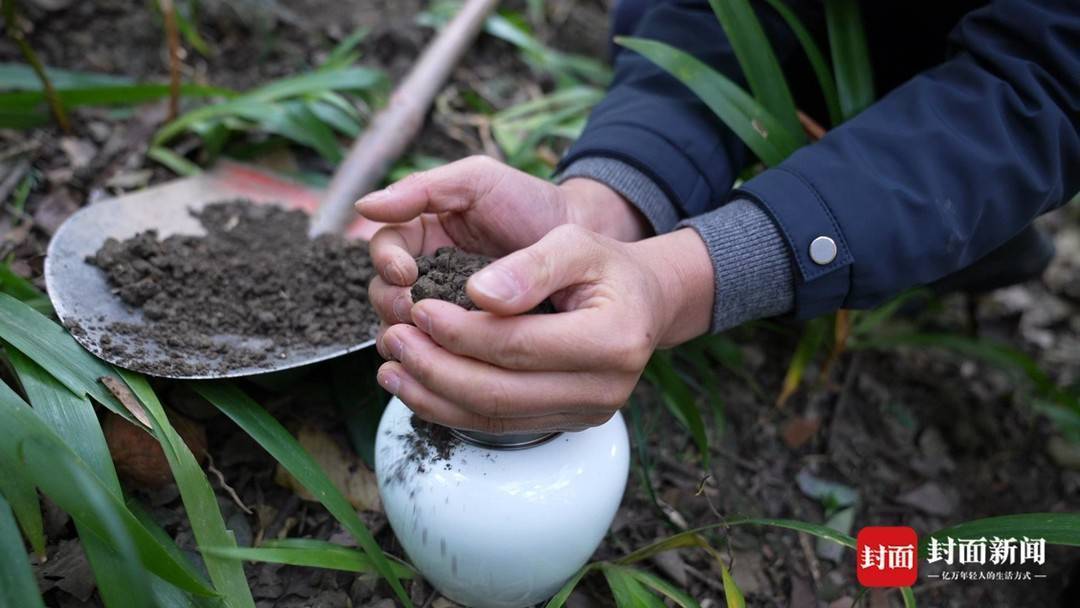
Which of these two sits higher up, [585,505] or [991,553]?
[585,505]

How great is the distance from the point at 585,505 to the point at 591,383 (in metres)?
0.18

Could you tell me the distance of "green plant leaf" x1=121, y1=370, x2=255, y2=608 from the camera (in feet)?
3.12

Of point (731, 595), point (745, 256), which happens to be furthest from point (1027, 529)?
point (745, 256)

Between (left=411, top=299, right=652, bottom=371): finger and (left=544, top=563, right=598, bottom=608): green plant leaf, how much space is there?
1.22 ft

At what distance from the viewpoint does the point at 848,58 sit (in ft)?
4.40

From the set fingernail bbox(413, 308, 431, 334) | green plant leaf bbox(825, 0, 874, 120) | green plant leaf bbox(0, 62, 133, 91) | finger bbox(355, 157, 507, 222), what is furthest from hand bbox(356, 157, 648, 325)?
green plant leaf bbox(0, 62, 133, 91)

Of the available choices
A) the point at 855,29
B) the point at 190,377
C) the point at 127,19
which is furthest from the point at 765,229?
→ the point at 127,19

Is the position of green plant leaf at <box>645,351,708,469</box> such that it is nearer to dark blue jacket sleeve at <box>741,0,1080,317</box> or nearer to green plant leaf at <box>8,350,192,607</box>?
dark blue jacket sleeve at <box>741,0,1080,317</box>

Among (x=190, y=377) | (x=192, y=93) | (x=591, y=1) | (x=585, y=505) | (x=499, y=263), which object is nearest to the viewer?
(x=499, y=263)

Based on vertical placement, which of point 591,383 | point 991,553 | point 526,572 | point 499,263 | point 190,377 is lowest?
point 991,553

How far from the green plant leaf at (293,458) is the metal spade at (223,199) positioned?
0.13 ft

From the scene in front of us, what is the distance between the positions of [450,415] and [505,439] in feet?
0.33

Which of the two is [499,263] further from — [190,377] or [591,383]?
[190,377]

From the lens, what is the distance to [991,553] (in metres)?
1.28
